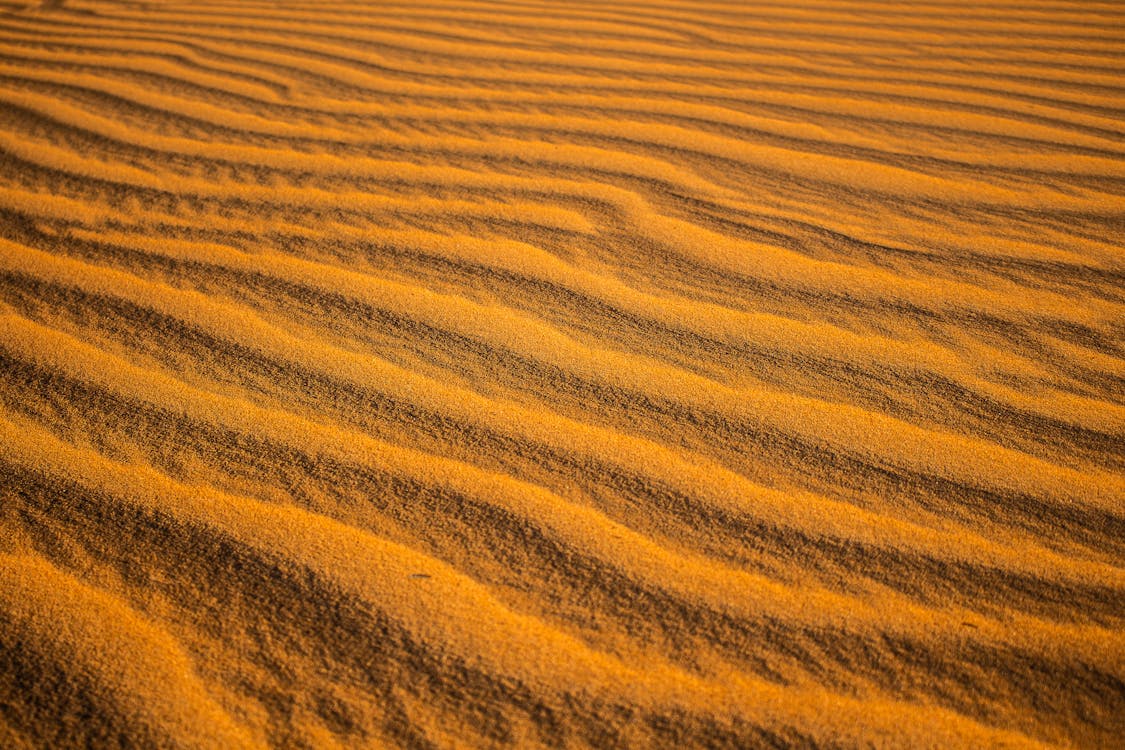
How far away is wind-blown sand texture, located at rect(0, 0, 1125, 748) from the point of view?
38.4 inches

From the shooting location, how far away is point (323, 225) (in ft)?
6.05

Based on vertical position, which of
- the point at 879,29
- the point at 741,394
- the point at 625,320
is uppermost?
the point at 879,29

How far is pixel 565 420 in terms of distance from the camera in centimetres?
133

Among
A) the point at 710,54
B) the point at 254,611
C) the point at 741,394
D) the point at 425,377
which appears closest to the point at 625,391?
the point at 741,394

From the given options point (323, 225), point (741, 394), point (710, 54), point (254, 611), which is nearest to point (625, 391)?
point (741, 394)

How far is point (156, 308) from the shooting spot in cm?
156

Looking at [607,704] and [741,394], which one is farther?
[741,394]

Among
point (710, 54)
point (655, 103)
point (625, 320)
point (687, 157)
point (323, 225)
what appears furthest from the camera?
point (710, 54)

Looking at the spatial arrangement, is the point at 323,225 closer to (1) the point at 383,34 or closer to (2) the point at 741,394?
(2) the point at 741,394

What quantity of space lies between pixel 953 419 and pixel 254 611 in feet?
3.77

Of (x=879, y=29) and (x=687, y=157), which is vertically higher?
(x=879, y=29)

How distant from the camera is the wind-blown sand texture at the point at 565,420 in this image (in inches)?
38.4

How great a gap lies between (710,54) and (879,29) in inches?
29.1

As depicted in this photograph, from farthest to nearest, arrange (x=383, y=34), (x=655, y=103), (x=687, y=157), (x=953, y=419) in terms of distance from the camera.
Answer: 1. (x=383, y=34)
2. (x=655, y=103)
3. (x=687, y=157)
4. (x=953, y=419)
